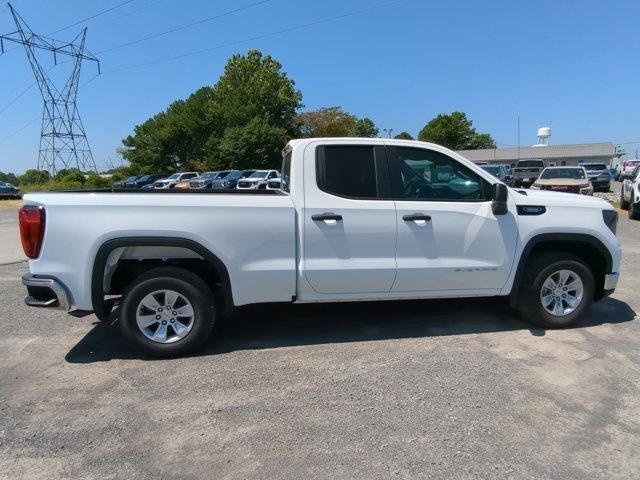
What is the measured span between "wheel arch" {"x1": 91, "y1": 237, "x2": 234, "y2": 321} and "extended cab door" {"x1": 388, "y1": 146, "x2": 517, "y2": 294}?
65.9 inches

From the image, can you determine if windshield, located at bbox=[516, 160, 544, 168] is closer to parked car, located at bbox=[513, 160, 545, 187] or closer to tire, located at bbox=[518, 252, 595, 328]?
parked car, located at bbox=[513, 160, 545, 187]

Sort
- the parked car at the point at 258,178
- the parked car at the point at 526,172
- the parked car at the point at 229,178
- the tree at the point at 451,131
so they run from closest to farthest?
the parked car at the point at 526,172 → the parked car at the point at 258,178 → the parked car at the point at 229,178 → the tree at the point at 451,131

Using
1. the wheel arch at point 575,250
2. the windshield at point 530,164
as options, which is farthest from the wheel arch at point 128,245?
the windshield at point 530,164

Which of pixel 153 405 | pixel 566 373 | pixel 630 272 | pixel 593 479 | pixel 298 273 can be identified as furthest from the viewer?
pixel 630 272

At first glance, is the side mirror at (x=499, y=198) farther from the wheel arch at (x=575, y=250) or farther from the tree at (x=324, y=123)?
the tree at (x=324, y=123)

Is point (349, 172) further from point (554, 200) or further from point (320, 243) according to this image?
point (554, 200)

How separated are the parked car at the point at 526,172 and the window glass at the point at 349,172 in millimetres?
23446

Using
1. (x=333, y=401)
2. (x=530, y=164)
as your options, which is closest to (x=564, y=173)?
(x=530, y=164)

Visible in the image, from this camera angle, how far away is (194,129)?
5972cm

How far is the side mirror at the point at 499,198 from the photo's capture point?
180 inches

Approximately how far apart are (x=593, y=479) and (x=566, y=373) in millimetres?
1450

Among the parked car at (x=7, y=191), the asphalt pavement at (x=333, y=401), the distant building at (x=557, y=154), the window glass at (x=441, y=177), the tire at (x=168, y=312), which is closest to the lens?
the asphalt pavement at (x=333, y=401)

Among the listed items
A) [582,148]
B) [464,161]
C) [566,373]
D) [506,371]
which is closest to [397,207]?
[464,161]

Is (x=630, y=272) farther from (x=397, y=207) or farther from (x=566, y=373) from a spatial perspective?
(x=397, y=207)
